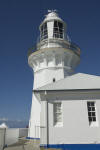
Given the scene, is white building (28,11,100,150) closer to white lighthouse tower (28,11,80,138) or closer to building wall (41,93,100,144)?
building wall (41,93,100,144)

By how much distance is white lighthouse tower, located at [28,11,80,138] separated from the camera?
13.2m

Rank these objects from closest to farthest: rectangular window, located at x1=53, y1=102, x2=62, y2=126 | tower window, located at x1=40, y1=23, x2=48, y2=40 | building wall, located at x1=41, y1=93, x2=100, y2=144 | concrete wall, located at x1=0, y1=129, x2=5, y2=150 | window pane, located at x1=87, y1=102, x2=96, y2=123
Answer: building wall, located at x1=41, y1=93, x2=100, y2=144, window pane, located at x1=87, y1=102, x2=96, y2=123, rectangular window, located at x1=53, y1=102, x2=62, y2=126, concrete wall, located at x1=0, y1=129, x2=5, y2=150, tower window, located at x1=40, y1=23, x2=48, y2=40

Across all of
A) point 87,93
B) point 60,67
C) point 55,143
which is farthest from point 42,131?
point 60,67

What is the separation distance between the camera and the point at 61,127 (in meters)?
8.68

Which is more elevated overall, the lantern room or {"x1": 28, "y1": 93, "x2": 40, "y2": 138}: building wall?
the lantern room

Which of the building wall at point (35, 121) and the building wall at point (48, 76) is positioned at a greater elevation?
the building wall at point (48, 76)

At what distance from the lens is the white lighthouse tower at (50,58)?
43.2 feet

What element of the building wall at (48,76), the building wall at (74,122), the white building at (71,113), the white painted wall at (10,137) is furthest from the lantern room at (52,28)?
the white painted wall at (10,137)

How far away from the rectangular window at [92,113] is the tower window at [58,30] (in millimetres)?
8469

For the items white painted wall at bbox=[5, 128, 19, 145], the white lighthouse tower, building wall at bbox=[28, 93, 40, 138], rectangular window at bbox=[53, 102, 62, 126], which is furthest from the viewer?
the white lighthouse tower

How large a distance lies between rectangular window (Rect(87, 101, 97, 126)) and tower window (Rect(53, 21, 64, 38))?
847cm

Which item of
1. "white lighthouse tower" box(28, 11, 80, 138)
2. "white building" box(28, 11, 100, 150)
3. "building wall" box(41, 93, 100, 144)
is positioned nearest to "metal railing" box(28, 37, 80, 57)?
"white lighthouse tower" box(28, 11, 80, 138)

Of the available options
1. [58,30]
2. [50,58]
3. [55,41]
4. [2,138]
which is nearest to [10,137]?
[2,138]

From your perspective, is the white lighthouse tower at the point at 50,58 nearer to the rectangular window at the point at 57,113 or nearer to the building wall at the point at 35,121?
the building wall at the point at 35,121
